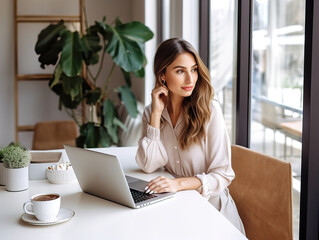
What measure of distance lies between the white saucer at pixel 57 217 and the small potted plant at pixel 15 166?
0.28 m

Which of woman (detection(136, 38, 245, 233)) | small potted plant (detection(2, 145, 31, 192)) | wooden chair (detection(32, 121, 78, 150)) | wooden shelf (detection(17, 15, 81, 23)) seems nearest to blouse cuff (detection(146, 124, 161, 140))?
woman (detection(136, 38, 245, 233))

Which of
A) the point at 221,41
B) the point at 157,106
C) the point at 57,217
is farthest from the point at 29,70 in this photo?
the point at 57,217

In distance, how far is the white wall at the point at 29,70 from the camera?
486cm

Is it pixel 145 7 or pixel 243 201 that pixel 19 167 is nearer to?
pixel 243 201

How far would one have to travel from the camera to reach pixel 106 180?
1.54m

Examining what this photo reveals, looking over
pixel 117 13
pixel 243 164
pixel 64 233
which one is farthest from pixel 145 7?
pixel 64 233

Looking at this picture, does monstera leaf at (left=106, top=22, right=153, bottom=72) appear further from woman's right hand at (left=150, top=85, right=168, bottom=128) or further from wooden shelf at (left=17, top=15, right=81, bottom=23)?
woman's right hand at (left=150, top=85, right=168, bottom=128)

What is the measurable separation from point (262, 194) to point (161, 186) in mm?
404

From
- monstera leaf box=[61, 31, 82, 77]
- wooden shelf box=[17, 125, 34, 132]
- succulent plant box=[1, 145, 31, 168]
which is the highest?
monstera leaf box=[61, 31, 82, 77]

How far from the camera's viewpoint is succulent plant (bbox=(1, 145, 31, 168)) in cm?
Result: 166

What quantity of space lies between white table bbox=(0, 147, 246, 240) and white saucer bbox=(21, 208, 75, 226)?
0.04 feet

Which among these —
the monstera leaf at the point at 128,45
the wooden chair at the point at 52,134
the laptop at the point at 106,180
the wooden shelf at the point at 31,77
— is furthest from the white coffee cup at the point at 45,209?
the wooden shelf at the point at 31,77

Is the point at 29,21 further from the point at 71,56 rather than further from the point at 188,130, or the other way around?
the point at 188,130

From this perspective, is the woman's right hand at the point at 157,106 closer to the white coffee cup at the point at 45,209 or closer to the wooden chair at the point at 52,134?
the white coffee cup at the point at 45,209
